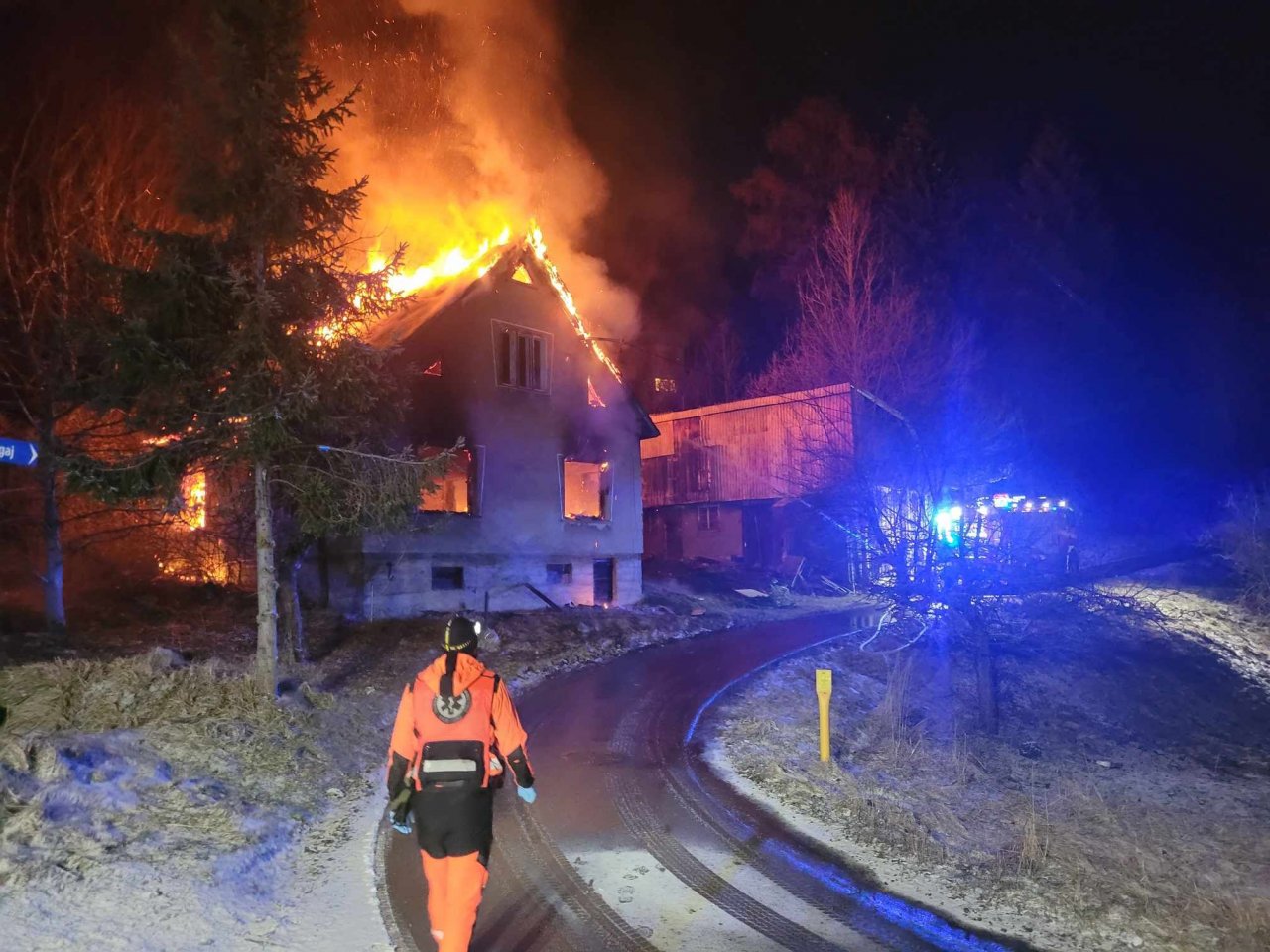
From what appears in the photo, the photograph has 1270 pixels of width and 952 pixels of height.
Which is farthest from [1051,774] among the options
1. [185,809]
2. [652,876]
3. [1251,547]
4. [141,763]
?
[1251,547]

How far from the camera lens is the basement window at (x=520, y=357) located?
70.7 feet

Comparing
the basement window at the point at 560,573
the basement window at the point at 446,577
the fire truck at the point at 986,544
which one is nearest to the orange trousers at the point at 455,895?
the fire truck at the point at 986,544

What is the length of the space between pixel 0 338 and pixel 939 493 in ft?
48.1

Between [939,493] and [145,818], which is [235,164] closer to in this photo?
[145,818]

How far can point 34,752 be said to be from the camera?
20.9 ft

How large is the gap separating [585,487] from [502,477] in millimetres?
6142

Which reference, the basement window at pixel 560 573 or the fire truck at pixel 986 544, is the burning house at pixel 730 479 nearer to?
the basement window at pixel 560 573

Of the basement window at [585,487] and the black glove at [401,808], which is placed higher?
the basement window at [585,487]

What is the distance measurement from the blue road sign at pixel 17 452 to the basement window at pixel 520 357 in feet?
47.9

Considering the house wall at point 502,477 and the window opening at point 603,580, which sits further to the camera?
the window opening at point 603,580

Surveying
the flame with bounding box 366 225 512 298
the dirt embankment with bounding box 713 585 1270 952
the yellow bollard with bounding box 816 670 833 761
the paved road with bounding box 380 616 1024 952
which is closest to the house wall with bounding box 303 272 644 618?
the flame with bounding box 366 225 512 298

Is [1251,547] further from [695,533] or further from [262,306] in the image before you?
[262,306]

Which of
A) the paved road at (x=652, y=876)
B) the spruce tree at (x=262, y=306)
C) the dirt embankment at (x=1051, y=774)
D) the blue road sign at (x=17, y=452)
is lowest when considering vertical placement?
the dirt embankment at (x=1051, y=774)

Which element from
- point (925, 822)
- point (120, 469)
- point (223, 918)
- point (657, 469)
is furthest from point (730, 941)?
point (657, 469)
